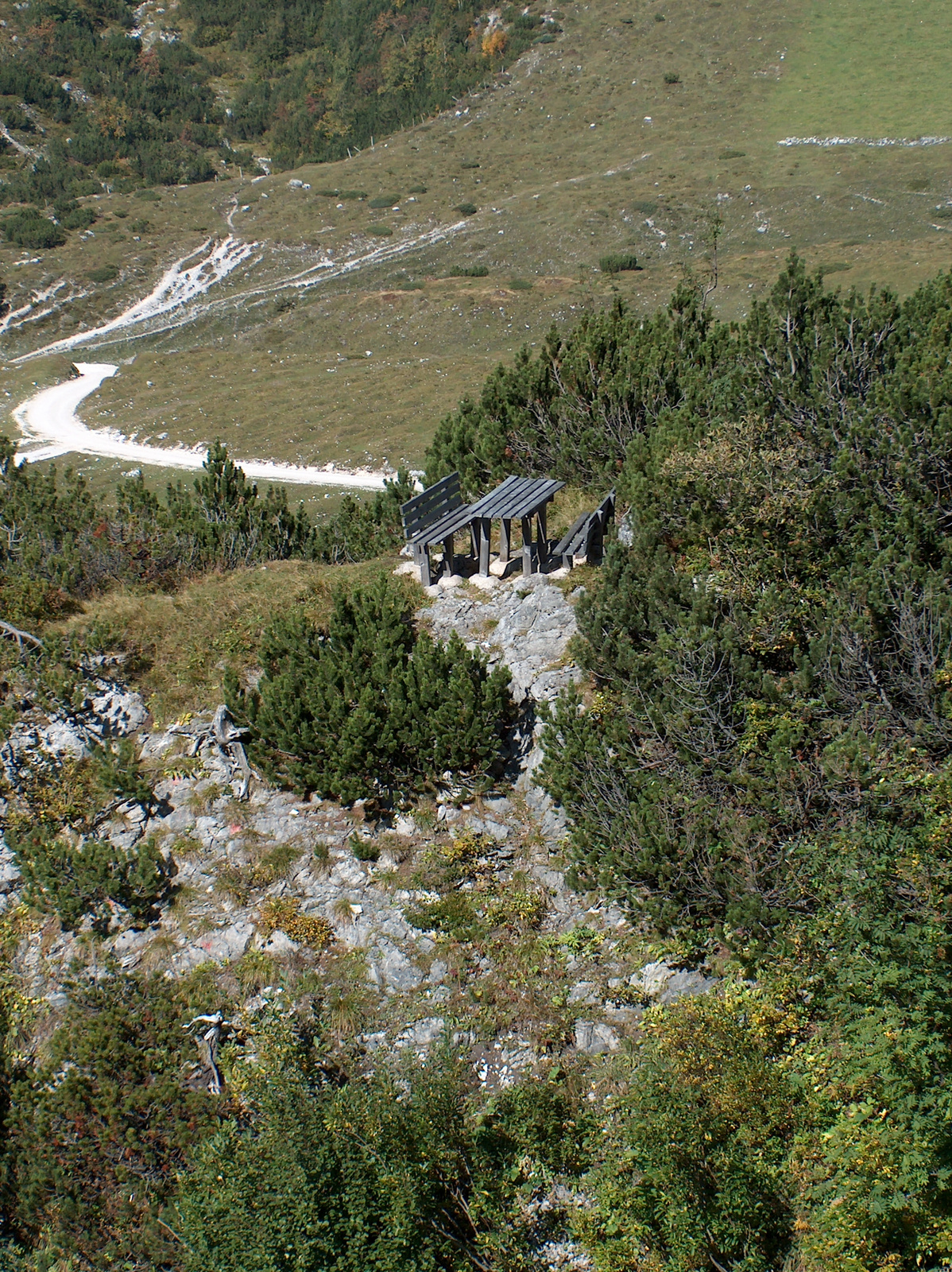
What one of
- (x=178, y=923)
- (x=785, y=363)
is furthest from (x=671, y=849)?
(x=785, y=363)

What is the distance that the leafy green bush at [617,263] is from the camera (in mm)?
56094

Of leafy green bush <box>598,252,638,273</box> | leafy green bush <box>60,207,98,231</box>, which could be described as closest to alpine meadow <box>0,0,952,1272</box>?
leafy green bush <box>598,252,638,273</box>

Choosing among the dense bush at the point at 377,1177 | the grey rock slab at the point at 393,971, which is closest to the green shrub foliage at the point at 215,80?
the grey rock slab at the point at 393,971

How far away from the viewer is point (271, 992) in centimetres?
1142

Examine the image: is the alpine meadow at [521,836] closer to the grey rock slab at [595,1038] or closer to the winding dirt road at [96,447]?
the grey rock slab at [595,1038]

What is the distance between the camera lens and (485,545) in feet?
51.0

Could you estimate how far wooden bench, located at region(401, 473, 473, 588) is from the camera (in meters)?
15.4

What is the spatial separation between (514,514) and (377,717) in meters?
4.15

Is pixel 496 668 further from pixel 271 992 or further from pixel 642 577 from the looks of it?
pixel 271 992

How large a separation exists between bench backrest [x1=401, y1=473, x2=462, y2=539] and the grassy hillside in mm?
17431

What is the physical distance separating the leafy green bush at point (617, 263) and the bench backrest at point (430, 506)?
4439 centimetres

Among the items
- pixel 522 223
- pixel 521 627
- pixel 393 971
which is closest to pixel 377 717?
pixel 521 627

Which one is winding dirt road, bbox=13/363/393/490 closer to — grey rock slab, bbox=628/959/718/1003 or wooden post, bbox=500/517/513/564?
wooden post, bbox=500/517/513/564

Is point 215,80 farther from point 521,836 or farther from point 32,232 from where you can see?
point 521,836
